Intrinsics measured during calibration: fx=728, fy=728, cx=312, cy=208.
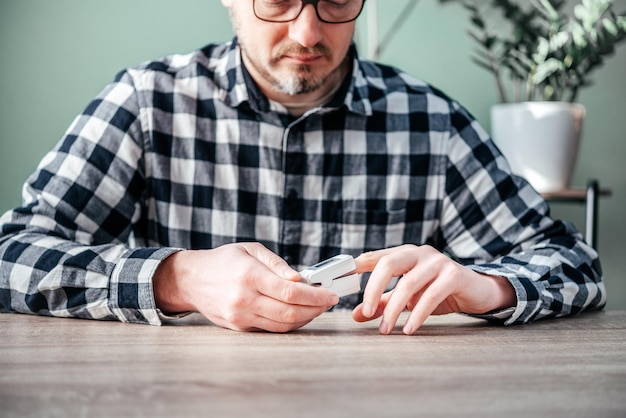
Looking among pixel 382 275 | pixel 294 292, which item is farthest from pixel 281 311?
pixel 382 275

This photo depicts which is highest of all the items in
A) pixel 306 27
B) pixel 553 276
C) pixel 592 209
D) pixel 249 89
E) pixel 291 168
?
pixel 306 27

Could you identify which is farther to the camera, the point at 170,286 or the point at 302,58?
the point at 302,58

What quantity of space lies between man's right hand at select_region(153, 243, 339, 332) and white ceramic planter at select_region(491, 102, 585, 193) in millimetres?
1400

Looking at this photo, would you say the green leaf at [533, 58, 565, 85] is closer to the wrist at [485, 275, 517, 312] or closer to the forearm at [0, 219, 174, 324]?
the wrist at [485, 275, 517, 312]

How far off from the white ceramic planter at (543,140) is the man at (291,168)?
66 cm

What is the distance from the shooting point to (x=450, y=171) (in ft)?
5.04

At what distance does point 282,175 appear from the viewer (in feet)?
4.81

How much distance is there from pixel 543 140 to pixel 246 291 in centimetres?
149

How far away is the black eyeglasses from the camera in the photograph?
131 centimetres

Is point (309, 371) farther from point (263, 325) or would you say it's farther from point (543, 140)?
point (543, 140)

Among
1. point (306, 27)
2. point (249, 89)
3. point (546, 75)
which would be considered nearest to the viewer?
point (306, 27)

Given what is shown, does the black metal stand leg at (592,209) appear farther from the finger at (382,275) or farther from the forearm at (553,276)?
the finger at (382,275)

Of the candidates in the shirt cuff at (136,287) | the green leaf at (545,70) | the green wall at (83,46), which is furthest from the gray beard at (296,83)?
the green leaf at (545,70)

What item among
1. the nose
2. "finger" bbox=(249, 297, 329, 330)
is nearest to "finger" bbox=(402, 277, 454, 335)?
"finger" bbox=(249, 297, 329, 330)
